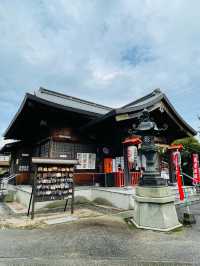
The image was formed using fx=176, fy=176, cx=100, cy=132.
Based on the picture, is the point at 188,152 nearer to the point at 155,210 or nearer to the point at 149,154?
the point at 149,154

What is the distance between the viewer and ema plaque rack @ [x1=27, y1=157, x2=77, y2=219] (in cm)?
556

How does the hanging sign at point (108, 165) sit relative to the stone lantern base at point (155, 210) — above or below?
above

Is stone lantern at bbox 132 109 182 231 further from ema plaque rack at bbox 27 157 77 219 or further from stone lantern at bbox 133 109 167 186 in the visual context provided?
ema plaque rack at bbox 27 157 77 219

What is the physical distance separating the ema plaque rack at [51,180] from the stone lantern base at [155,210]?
100 inches

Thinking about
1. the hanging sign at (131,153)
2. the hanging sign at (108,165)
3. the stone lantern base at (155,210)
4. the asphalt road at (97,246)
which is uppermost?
the hanging sign at (131,153)

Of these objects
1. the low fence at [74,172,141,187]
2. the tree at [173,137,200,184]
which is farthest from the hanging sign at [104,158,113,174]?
the tree at [173,137,200,184]

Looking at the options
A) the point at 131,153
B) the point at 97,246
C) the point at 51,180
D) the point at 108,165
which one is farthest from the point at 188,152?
the point at 97,246

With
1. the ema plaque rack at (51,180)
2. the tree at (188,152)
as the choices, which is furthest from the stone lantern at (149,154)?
the tree at (188,152)

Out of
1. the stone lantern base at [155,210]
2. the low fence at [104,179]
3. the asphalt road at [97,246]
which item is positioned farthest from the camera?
the low fence at [104,179]

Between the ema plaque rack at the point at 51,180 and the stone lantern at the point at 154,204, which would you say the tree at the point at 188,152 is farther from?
the ema plaque rack at the point at 51,180

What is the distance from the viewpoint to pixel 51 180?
587 centimetres

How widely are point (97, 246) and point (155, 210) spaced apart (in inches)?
72.6

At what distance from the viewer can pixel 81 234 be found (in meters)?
4.05

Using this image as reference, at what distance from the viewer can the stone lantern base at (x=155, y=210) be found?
14.5 ft
